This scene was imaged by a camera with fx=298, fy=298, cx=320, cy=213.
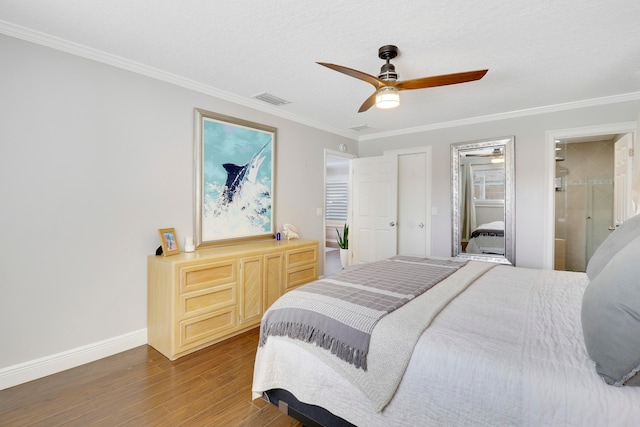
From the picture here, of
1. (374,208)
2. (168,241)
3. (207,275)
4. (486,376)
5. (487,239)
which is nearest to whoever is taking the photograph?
(486,376)

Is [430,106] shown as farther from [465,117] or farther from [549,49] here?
[549,49]

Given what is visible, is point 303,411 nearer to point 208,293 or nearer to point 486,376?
point 486,376

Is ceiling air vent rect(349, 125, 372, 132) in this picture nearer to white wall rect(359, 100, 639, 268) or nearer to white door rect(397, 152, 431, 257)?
white door rect(397, 152, 431, 257)

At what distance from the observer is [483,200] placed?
13.4 ft

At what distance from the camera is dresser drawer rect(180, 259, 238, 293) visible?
2.45 meters

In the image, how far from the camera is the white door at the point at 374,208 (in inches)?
181

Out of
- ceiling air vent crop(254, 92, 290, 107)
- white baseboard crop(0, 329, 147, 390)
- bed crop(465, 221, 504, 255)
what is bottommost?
white baseboard crop(0, 329, 147, 390)

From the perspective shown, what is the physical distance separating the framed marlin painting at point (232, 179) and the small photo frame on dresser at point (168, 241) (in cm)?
26

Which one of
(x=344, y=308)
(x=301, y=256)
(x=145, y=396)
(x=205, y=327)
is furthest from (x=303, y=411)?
(x=301, y=256)

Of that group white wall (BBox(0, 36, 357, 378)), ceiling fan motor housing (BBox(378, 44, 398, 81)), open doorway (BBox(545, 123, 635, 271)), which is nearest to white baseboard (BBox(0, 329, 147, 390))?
white wall (BBox(0, 36, 357, 378))

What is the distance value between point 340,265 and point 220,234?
333 cm

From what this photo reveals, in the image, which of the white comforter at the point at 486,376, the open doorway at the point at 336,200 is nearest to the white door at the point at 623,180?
the white comforter at the point at 486,376

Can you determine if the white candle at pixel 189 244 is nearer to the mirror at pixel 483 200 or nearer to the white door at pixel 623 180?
the mirror at pixel 483 200

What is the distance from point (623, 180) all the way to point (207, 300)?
15.0ft
